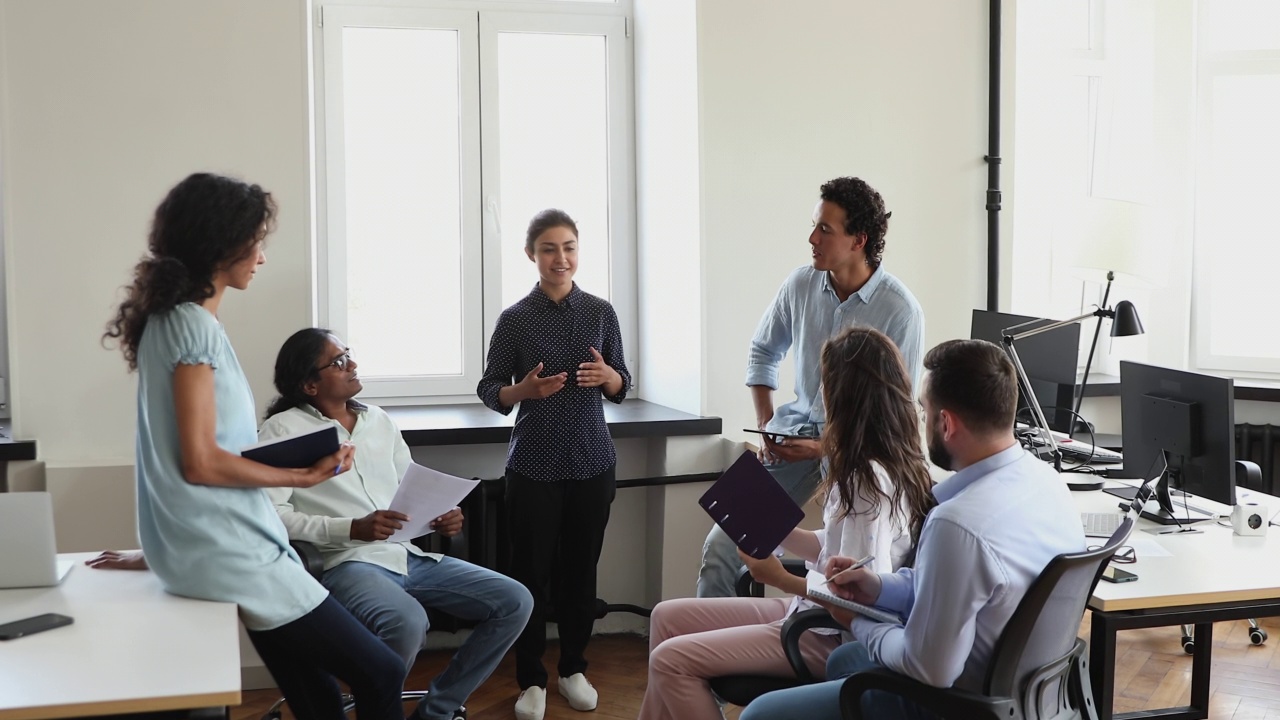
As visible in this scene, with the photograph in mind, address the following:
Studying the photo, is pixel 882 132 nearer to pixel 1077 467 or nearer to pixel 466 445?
pixel 1077 467

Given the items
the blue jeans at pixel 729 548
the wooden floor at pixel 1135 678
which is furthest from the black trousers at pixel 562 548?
the blue jeans at pixel 729 548

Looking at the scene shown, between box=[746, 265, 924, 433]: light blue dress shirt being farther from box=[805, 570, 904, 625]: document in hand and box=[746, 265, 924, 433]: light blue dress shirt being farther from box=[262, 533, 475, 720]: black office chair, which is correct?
box=[262, 533, 475, 720]: black office chair

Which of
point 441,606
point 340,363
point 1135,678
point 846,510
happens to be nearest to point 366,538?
point 441,606

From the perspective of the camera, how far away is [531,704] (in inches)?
131

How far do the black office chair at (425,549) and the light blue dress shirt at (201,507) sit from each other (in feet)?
2.23

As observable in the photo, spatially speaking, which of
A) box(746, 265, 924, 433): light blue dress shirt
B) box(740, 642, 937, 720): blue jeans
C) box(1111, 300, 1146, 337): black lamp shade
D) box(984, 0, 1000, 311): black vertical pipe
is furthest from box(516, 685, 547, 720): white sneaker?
box(984, 0, 1000, 311): black vertical pipe

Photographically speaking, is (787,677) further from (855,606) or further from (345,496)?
(345,496)

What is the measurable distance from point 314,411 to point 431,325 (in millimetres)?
1366

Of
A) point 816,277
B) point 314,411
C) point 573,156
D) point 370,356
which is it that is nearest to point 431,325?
point 370,356

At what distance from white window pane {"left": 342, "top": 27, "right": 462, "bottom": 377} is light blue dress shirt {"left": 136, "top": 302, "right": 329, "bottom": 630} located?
219 centimetres

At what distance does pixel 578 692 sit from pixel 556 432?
84 centimetres

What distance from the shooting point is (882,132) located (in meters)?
4.23

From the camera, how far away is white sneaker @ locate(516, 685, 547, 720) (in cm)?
333

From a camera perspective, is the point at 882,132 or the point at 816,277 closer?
the point at 816,277
